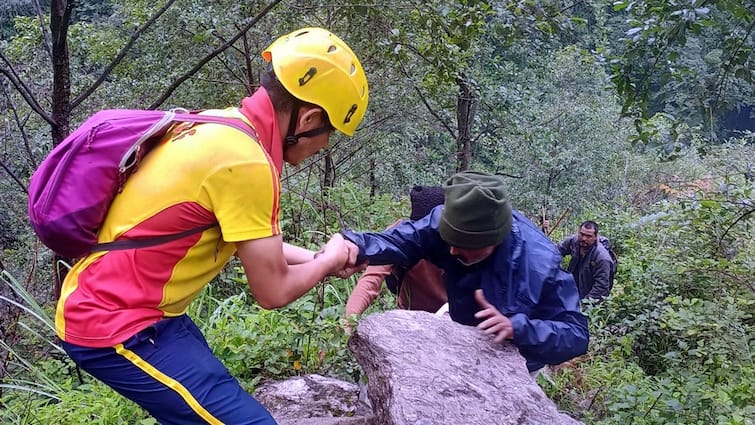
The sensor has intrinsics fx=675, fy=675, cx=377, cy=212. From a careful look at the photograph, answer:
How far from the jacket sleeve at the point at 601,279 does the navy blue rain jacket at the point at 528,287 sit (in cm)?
484

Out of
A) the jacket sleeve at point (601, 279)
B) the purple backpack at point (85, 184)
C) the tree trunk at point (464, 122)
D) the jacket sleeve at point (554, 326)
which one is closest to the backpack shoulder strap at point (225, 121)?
the purple backpack at point (85, 184)

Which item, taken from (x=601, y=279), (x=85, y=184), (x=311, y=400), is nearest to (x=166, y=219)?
(x=85, y=184)

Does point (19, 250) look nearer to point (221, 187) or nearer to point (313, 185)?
point (313, 185)

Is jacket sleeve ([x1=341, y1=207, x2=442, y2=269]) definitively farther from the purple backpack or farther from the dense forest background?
the purple backpack

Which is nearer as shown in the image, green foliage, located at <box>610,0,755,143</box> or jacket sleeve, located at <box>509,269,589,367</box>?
jacket sleeve, located at <box>509,269,589,367</box>

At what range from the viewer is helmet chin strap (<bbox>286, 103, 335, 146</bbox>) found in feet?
6.65

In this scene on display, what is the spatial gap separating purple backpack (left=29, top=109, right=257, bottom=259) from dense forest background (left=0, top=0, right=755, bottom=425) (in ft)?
4.90

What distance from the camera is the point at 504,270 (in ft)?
8.68

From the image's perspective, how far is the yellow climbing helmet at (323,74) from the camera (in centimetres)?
199

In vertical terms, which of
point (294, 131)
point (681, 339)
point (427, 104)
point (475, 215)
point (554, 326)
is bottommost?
point (681, 339)

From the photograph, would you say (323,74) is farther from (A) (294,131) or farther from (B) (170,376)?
(B) (170,376)

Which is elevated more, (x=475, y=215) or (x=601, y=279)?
(x=475, y=215)

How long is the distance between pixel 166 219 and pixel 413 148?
32.1 ft

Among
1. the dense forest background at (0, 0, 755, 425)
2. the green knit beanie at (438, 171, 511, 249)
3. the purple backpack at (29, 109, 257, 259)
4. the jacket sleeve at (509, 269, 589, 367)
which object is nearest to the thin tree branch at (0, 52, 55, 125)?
the dense forest background at (0, 0, 755, 425)
